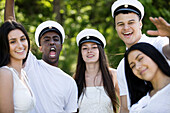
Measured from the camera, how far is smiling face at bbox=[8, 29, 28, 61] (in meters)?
3.15

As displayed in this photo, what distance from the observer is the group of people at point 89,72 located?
288cm

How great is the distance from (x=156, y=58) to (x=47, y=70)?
1790 millimetres

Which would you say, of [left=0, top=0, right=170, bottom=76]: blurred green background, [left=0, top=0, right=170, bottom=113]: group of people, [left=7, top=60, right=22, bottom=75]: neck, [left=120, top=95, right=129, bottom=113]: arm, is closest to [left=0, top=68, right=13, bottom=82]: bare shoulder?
[left=0, top=0, right=170, bottom=113]: group of people

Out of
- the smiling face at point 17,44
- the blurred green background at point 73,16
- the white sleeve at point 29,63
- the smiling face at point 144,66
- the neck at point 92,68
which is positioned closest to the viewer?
the smiling face at point 144,66

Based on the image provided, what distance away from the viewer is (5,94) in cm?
292

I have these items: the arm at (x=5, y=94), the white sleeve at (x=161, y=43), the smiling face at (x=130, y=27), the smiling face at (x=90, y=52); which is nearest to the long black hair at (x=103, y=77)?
the smiling face at (x=90, y=52)

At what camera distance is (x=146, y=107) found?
9.27 ft

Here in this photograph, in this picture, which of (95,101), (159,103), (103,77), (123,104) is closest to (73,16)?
(103,77)

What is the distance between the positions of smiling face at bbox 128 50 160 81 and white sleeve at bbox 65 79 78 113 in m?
1.40

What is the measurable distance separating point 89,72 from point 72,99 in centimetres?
66

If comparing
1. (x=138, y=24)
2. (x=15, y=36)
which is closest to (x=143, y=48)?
(x=138, y=24)

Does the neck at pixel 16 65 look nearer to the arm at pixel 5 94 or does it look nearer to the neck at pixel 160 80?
the arm at pixel 5 94

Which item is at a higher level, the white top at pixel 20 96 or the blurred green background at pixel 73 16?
the blurred green background at pixel 73 16

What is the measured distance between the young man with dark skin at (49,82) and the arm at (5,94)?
36.0 inches
